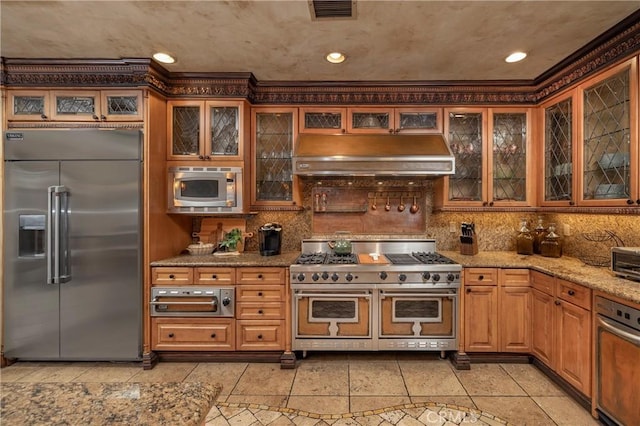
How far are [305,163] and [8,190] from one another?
8.78 ft

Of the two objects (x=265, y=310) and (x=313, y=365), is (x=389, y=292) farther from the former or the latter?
(x=265, y=310)

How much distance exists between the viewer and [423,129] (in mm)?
3156

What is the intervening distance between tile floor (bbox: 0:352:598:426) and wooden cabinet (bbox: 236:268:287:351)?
0.23m

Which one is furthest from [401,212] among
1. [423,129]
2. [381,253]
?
[423,129]

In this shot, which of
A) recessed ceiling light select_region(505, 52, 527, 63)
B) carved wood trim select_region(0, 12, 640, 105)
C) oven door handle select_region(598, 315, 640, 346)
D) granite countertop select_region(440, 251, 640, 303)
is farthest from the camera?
carved wood trim select_region(0, 12, 640, 105)

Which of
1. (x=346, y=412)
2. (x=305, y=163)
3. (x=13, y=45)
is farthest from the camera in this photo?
(x=305, y=163)

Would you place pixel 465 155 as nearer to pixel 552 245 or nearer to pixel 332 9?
pixel 552 245

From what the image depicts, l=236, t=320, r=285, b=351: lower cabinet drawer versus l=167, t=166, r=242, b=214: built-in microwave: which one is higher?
l=167, t=166, r=242, b=214: built-in microwave

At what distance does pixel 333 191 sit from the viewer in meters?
3.43

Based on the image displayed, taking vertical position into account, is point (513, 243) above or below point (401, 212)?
below

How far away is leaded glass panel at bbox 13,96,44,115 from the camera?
8.86 feet

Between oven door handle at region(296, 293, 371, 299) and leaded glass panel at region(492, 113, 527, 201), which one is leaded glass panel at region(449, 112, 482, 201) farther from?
oven door handle at region(296, 293, 371, 299)

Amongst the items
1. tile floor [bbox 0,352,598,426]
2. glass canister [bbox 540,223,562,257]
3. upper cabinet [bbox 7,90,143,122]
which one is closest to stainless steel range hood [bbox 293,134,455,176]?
glass canister [bbox 540,223,562,257]

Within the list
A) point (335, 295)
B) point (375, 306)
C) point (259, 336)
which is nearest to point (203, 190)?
point (259, 336)
